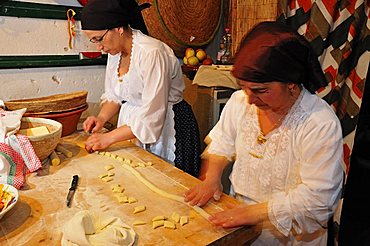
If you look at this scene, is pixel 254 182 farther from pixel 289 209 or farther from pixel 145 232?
pixel 145 232

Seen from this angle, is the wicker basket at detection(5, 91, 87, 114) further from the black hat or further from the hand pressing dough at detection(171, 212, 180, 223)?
the hand pressing dough at detection(171, 212, 180, 223)

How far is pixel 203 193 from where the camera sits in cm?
103

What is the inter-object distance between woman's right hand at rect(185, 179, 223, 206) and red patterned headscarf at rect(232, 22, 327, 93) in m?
0.36

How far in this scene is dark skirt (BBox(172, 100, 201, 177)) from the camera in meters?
1.69

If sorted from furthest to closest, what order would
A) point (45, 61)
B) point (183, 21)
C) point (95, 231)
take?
1. point (183, 21)
2. point (45, 61)
3. point (95, 231)

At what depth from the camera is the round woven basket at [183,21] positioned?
2242 mm

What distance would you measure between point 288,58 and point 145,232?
0.60 metres

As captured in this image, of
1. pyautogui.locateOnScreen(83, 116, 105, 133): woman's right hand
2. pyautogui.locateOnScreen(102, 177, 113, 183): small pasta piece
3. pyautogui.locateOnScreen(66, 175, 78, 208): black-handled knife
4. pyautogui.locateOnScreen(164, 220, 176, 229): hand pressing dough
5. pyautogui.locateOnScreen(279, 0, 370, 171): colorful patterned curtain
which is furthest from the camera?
pyautogui.locateOnScreen(279, 0, 370, 171): colorful patterned curtain

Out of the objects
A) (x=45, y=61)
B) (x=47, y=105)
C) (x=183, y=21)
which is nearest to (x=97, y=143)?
(x=47, y=105)

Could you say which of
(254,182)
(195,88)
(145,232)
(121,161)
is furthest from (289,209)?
(195,88)

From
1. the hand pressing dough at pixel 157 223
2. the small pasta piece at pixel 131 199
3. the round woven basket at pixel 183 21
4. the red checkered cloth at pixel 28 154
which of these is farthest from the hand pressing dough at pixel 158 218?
the round woven basket at pixel 183 21

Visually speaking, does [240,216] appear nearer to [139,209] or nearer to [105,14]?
[139,209]

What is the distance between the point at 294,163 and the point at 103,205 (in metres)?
0.59

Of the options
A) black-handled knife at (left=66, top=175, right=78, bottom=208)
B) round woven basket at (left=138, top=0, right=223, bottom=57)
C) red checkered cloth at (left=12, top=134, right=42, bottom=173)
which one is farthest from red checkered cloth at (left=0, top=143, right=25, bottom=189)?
round woven basket at (left=138, top=0, right=223, bottom=57)
